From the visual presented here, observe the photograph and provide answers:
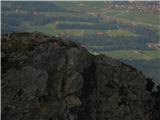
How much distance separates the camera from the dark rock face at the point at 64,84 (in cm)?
3022

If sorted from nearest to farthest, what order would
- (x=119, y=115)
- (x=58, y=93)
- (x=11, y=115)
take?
(x=11, y=115), (x=58, y=93), (x=119, y=115)

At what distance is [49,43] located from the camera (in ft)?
110

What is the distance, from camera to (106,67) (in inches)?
1372

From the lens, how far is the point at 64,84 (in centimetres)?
3194

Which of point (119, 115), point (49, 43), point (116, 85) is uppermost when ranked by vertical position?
point (49, 43)

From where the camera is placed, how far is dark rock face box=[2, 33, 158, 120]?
30219 mm

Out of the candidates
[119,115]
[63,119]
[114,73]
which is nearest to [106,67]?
[114,73]

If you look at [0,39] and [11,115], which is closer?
[11,115]

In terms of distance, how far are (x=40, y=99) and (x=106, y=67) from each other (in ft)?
23.2

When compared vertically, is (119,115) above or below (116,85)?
below

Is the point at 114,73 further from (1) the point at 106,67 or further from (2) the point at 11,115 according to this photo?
(2) the point at 11,115

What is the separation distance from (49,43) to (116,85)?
21.8 ft

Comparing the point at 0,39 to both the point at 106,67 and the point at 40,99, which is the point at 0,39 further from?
the point at 106,67

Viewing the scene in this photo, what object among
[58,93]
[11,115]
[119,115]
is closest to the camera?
[11,115]
